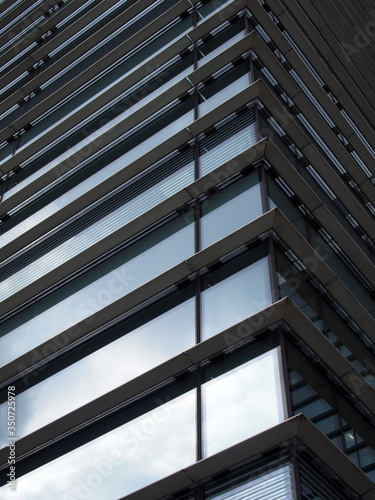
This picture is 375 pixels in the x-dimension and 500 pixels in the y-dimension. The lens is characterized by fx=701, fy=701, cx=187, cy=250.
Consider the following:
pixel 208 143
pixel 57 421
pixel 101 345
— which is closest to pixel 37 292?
pixel 101 345

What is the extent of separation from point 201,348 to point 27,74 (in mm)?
14191

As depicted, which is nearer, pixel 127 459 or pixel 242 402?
pixel 242 402

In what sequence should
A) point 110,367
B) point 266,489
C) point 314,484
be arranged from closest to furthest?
point 266,489, point 314,484, point 110,367

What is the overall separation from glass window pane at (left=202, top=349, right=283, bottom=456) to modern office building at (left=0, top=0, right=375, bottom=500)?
1.0 inches

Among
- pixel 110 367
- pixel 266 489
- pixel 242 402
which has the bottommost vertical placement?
pixel 266 489

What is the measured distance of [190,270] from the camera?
1109 cm

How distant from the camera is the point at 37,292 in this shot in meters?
13.6

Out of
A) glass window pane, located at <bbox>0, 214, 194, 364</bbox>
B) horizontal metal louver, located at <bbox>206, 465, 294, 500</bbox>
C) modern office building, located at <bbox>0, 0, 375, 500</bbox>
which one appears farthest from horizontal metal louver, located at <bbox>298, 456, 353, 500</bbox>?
glass window pane, located at <bbox>0, 214, 194, 364</bbox>

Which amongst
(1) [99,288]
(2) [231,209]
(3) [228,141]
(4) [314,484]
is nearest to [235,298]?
(2) [231,209]

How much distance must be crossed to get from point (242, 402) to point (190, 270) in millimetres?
2538

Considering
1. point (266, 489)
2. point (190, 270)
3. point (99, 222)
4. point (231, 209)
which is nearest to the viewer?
point (266, 489)

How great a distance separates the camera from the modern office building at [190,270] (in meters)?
9.38

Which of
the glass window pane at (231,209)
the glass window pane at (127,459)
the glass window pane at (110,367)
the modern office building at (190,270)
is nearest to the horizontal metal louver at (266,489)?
the modern office building at (190,270)

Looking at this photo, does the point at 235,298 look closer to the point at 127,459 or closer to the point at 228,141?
the point at 127,459
